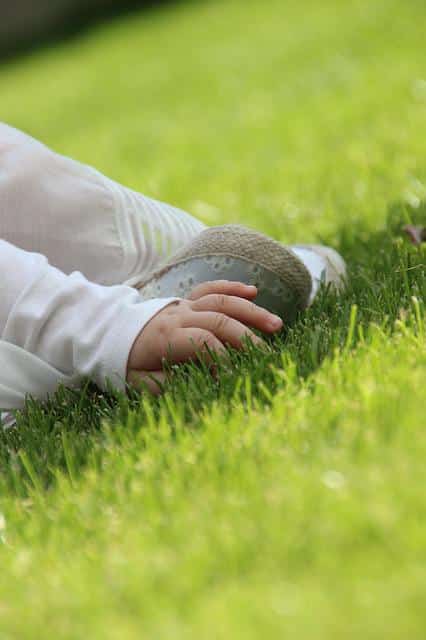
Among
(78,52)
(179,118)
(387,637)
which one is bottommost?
(78,52)

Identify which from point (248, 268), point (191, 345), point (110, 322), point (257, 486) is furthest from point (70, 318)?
point (257, 486)

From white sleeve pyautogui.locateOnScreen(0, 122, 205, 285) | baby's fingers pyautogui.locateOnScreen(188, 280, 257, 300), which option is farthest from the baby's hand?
white sleeve pyautogui.locateOnScreen(0, 122, 205, 285)

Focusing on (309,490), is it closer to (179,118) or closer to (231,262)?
(231,262)

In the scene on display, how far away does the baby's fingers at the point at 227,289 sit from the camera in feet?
5.48

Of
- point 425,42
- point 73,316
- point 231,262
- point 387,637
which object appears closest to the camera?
point 387,637

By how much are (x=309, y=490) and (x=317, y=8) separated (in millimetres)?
7874

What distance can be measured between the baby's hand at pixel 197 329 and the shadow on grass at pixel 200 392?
0.11ft

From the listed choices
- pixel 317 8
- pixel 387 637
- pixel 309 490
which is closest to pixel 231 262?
pixel 309 490

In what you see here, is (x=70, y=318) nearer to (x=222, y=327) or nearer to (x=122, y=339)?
(x=122, y=339)

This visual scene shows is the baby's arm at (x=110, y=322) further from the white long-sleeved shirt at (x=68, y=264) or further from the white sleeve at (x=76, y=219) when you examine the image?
the white sleeve at (x=76, y=219)

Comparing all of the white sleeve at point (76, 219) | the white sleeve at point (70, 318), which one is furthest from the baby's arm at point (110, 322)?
the white sleeve at point (76, 219)

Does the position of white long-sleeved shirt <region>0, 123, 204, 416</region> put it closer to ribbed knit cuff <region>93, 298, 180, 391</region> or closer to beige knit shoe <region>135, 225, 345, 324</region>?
ribbed knit cuff <region>93, 298, 180, 391</region>

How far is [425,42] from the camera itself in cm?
516

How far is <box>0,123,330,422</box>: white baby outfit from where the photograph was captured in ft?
5.33
